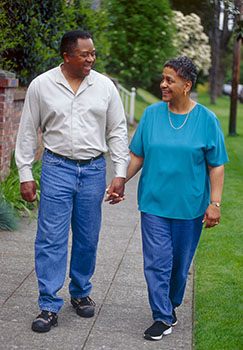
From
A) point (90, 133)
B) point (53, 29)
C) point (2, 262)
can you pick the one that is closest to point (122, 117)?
point (90, 133)

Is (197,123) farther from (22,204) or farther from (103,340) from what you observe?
(22,204)

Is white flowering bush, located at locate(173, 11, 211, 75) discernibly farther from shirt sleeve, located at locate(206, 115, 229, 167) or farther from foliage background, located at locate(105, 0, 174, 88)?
shirt sleeve, located at locate(206, 115, 229, 167)

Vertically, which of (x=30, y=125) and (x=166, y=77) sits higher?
(x=166, y=77)

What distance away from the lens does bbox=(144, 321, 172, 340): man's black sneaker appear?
13.3ft

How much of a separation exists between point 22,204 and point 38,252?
305 cm

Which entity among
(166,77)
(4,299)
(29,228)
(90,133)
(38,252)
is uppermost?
(166,77)

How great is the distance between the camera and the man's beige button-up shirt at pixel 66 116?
4.04 meters

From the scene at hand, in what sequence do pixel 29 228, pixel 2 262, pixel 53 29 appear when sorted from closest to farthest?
1. pixel 2 262
2. pixel 29 228
3. pixel 53 29

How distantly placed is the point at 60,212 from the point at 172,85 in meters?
1.07

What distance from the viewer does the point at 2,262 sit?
18.2 feet

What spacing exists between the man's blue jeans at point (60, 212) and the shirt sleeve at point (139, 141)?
24 centimetres

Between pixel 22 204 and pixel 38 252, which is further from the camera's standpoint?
pixel 22 204

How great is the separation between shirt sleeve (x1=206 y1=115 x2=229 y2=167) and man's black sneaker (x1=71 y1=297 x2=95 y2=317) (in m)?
1.32

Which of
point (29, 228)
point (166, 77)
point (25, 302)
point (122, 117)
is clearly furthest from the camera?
point (29, 228)
